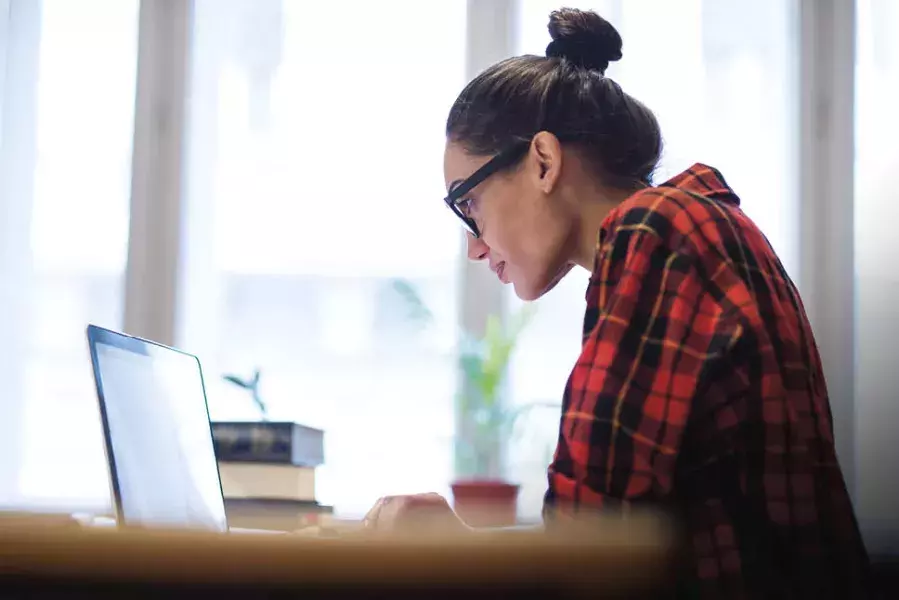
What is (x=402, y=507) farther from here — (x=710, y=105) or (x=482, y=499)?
(x=710, y=105)

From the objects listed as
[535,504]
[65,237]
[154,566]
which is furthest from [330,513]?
[154,566]

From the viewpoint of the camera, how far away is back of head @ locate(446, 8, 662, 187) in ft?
4.05

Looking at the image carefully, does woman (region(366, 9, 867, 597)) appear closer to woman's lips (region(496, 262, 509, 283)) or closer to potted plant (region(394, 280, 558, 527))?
woman's lips (region(496, 262, 509, 283))

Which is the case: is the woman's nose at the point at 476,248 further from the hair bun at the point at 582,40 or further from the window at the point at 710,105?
the window at the point at 710,105

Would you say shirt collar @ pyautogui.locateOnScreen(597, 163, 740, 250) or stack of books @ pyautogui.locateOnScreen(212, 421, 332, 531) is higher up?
shirt collar @ pyautogui.locateOnScreen(597, 163, 740, 250)

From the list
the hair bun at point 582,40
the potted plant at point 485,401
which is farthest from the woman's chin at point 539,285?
the potted plant at point 485,401

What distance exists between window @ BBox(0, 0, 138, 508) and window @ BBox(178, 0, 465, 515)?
22cm

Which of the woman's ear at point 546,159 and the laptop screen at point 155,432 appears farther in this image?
the woman's ear at point 546,159

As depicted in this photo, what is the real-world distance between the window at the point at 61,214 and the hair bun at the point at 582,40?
1869 millimetres

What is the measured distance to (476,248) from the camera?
58.0 inches

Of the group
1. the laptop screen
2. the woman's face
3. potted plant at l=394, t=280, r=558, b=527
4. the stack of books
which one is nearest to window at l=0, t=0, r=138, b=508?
potted plant at l=394, t=280, r=558, b=527

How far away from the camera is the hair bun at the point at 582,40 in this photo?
133 cm

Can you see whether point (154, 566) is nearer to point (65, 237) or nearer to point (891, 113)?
point (891, 113)

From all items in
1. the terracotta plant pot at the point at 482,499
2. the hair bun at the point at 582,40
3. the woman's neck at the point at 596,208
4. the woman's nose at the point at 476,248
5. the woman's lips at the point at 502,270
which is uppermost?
the hair bun at the point at 582,40
